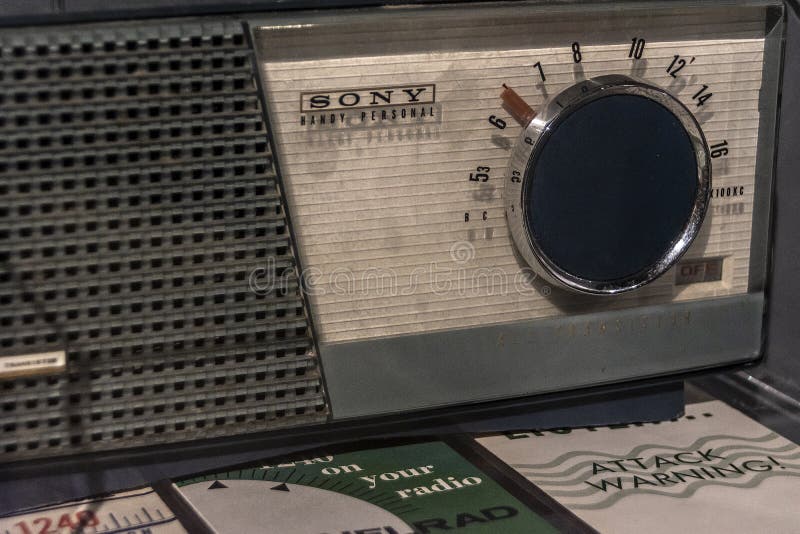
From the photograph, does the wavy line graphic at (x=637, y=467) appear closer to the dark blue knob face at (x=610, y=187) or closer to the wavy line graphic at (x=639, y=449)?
the wavy line graphic at (x=639, y=449)

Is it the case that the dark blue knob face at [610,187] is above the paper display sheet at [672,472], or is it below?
above

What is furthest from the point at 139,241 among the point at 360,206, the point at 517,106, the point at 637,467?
the point at 637,467

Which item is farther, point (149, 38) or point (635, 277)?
point (635, 277)

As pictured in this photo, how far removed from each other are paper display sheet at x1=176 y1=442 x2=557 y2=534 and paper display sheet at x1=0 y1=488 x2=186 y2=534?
2cm

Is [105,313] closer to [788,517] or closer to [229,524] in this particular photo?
[229,524]

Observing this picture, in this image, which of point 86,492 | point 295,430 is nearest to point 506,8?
point 295,430

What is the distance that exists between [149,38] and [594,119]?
30 cm

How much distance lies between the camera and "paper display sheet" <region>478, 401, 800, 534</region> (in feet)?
2.22

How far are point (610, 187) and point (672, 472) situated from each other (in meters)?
0.20

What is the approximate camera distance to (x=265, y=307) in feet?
2.31

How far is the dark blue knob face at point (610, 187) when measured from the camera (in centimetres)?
72

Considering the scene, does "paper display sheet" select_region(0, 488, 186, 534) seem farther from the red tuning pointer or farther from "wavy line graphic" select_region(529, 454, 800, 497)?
the red tuning pointer

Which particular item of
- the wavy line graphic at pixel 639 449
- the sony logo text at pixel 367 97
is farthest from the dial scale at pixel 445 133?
the wavy line graphic at pixel 639 449

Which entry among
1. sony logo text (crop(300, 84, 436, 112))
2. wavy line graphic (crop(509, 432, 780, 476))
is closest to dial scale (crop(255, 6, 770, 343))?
sony logo text (crop(300, 84, 436, 112))
